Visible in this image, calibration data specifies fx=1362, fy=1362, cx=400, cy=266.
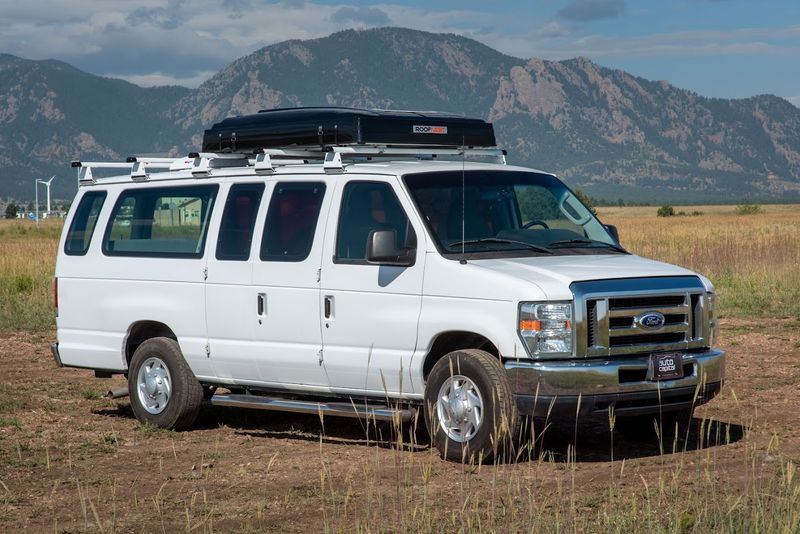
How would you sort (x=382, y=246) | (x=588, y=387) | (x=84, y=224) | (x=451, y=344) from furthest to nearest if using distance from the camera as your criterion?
(x=84, y=224) < (x=451, y=344) < (x=382, y=246) < (x=588, y=387)

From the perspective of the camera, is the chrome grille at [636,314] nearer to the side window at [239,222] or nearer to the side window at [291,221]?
the side window at [291,221]

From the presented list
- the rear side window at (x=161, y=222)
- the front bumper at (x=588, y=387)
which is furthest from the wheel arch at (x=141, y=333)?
the front bumper at (x=588, y=387)

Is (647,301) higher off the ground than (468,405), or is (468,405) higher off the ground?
(647,301)

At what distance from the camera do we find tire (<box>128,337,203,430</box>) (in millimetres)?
10391

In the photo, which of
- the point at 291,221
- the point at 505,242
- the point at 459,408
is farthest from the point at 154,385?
the point at 505,242

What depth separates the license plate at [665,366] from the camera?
8.47m

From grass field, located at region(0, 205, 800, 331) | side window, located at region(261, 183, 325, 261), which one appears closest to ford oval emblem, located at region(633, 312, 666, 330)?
side window, located at region(261, 183, 325, 261)

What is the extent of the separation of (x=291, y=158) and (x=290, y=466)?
2783 mm

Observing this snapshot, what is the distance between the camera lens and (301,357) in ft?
31.3

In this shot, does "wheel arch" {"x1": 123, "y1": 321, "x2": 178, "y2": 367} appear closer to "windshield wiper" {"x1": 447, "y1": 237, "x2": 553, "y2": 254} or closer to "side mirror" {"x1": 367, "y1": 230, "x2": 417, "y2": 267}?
"side mirror" {"x1": 367, "y1": 230, "x2": 417, "y2": 267}

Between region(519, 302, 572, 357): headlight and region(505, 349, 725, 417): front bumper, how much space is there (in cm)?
9

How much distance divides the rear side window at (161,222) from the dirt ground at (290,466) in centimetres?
141

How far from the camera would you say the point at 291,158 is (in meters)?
10.6

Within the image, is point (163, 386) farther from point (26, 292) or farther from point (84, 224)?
point (26, 292)
